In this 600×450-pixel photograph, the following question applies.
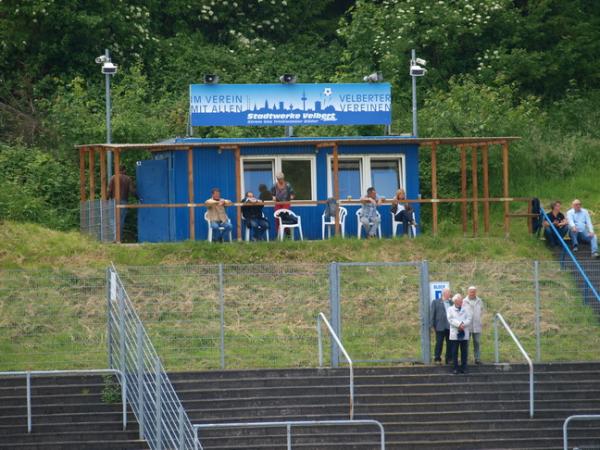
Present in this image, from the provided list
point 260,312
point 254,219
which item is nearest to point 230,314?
point 260,312

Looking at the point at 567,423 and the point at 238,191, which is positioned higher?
the point at 238,191

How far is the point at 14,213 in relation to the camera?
3634 cm

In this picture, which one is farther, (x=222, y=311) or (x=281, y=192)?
(x=281, y=192)

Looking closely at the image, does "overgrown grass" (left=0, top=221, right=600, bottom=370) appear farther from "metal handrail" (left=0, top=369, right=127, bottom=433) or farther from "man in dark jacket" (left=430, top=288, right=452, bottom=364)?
"metal handrail" (left=0, top=369, right=127, bottom=433)

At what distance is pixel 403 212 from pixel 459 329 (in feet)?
29.5

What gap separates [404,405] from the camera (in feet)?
84.7

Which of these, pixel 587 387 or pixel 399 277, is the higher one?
pixel 399 277

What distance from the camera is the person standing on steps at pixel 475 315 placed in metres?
26.9

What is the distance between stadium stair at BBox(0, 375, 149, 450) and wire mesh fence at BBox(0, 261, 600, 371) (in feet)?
3.52

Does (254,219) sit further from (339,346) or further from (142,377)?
(142,377)

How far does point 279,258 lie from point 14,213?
711 centimetres

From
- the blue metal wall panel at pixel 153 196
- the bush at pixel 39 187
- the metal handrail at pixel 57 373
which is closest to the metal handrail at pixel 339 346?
the metal handrail at pixel 57 373

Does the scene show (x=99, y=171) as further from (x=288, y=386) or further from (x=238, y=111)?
(x=288, y=386)

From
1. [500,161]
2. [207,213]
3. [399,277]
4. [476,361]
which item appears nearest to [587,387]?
[476,361]
